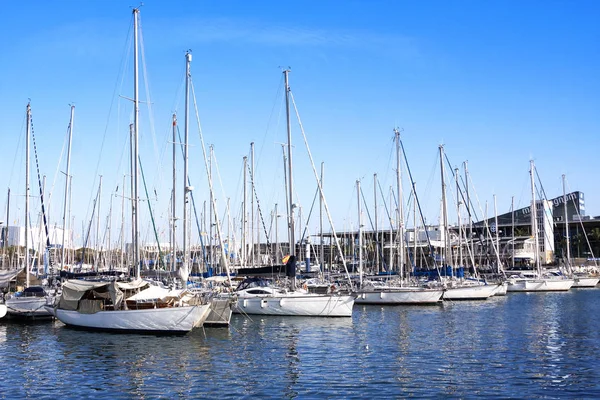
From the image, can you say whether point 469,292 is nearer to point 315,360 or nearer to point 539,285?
point 539,285

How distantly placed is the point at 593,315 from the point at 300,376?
30.8 m

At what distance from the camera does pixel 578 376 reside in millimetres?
23516

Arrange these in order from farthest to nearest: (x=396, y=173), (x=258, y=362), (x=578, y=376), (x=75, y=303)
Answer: (x=396, y=173)
(x=75, y=303)
(x=258, y=362)
(x=578, y=376)

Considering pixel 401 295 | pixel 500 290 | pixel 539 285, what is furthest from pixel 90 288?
pixel 539 285

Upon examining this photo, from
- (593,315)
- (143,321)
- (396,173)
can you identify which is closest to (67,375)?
(143,321)

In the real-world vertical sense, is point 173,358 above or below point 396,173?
below

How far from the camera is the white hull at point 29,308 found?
42719 millimetres

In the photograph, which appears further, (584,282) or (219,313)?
(584,282)

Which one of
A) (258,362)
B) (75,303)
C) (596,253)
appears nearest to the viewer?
(258,362)

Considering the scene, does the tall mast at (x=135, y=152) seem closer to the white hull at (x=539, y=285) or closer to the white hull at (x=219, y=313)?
the white hull at (x=219, y=313)

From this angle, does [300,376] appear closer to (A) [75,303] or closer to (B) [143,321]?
(B) [143,321]

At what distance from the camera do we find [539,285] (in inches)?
3081

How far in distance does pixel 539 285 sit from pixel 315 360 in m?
58.2

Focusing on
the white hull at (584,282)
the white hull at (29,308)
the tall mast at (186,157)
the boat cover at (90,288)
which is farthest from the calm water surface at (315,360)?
the white hull at (584,282)
